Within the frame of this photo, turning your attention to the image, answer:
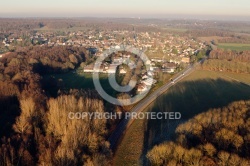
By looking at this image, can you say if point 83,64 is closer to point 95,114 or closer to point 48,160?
point 95,114

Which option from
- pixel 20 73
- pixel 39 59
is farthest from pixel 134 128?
pixel 39 59

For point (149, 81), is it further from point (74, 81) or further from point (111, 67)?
point (74, 81)

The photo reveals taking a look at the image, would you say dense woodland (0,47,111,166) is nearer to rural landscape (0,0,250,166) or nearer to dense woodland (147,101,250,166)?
rural landscape (0,0,250,166)

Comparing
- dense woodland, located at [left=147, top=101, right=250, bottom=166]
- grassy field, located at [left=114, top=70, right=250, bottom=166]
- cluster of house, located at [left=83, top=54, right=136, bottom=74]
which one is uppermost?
cluster of house, located at [left=83, top=54, right=136, bottom=74]

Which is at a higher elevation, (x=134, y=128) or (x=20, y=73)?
(x=20, y=73)

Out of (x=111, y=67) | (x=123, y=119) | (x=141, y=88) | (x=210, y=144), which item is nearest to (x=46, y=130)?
(x=123, y=119)

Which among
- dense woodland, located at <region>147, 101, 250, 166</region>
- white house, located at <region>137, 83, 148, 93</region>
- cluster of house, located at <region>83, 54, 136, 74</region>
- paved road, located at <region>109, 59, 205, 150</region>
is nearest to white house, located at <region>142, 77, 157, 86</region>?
white house, located at <region>137, 83, 148, 93</region>

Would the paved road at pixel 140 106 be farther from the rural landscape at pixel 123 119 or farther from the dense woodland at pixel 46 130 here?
the dense woodland at pixel 46 130
